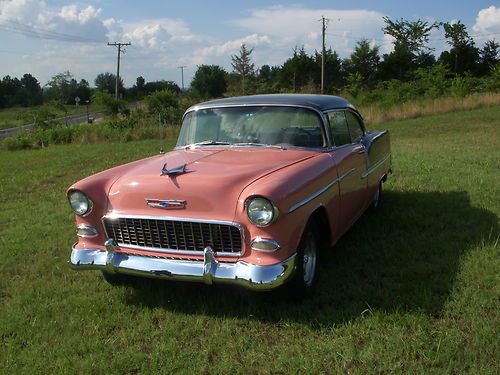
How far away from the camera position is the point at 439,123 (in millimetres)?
17281

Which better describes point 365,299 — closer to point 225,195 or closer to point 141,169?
point 225,195

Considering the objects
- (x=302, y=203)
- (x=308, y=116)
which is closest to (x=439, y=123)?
(x=308, y=116)

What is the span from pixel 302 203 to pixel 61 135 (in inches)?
749

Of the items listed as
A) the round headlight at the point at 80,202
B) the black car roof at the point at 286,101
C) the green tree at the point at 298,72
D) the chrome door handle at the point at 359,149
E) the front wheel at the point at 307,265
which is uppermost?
the green tree at the point at 298,72

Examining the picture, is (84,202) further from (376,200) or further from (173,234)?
(376,200)

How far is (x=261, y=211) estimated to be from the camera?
3150mm

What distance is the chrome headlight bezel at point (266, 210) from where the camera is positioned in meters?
3.12

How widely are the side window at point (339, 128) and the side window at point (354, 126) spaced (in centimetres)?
14

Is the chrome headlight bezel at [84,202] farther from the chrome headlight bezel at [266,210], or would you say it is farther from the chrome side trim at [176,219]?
the chrome headlight bezel at [266,210]

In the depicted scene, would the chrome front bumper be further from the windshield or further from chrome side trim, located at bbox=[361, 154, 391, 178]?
chrome side trim, located at bbox=[361, 154, 391, 178]

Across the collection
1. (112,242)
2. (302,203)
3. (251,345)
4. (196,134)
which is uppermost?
(196,134)

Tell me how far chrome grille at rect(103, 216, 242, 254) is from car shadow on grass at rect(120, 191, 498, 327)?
0.48 m

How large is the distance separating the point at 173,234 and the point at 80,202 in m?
0.82

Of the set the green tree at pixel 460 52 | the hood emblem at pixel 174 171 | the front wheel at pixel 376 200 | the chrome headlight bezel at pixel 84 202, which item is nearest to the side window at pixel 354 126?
the front wheel at pixel 376 200
